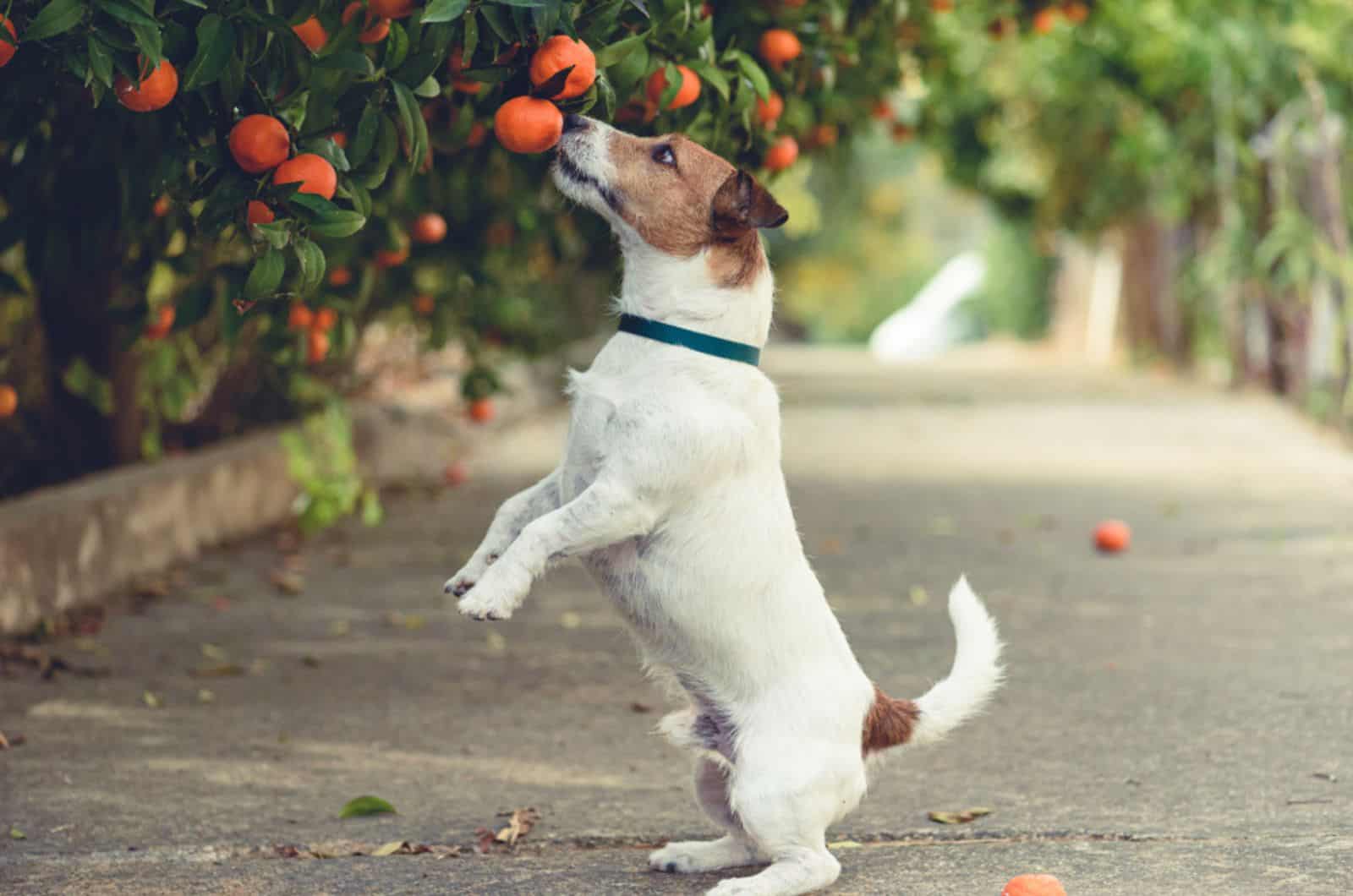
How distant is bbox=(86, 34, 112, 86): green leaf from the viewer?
3.41 meters

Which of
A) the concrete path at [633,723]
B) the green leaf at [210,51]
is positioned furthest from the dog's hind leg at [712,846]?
Result: the green leaf at [210,51]

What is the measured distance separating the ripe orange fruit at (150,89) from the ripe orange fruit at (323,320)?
103 inches

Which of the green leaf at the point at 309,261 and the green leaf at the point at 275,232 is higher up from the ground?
the green leaf at the point at 275,232

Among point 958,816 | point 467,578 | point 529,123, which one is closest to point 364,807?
point 467,578

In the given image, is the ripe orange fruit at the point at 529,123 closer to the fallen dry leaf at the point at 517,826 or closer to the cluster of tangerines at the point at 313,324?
the fallen dry leaf at the point at 517,826

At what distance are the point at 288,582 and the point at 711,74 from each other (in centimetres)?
396

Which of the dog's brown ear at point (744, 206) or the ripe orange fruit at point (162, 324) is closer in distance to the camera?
the dog's brown ear at point (744, 206)

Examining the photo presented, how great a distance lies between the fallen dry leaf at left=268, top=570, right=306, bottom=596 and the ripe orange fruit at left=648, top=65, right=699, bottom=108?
3770mm

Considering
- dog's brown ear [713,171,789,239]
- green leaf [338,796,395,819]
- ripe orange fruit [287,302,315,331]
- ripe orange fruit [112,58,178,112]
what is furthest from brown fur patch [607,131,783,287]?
ripe orange fruit [287,302,315,331]

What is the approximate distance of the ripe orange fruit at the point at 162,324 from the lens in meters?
6.47

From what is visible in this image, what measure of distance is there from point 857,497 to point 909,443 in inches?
126

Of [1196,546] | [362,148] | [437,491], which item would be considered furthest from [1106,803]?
[437,491]

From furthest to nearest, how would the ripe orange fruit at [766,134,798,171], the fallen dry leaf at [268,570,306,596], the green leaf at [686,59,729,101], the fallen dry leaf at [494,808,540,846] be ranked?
the fallen dry leaf at [268,570,306,596] < the ripe orange fruit at [766,134,798,171] < the green leaf at [686,59,729,101] < the fallen dry leaf at [494,808,540,846]

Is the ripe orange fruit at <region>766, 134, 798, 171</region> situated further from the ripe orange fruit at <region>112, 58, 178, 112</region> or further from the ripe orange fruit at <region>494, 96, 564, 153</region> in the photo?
the ripe orange fruit at <region>112, 58, 178, 112</region>
